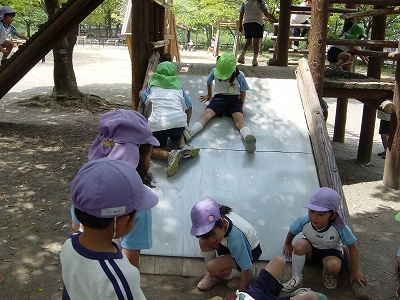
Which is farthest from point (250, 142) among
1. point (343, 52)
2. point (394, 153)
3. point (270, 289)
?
point (343, 52)

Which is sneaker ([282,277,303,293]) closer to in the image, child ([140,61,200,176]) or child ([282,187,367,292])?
child ([282,187,367,292])

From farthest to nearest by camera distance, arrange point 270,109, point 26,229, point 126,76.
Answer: point 126,76 → point 270,109 → point 26,229

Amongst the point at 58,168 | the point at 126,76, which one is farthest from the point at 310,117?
the point at 126,76

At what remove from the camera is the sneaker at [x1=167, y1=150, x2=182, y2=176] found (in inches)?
180

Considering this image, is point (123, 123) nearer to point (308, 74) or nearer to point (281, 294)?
point (281, 294)

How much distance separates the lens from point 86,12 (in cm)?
709

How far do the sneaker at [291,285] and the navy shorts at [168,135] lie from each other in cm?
197

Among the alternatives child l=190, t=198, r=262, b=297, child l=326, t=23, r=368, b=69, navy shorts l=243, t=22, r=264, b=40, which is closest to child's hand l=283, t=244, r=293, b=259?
child l=190, t=198, r=262, b=297

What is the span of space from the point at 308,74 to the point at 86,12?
132 inches

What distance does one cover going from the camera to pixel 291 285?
11.5 ft

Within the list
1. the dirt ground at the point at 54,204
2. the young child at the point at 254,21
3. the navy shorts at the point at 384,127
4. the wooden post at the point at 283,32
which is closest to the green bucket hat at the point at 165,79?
the dirt ground at the point at 54,204

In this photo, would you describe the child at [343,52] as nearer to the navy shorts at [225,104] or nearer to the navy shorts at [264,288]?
the navy shorts at [225,104]

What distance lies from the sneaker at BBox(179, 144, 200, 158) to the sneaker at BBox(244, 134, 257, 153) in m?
0.50

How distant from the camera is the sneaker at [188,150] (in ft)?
Result: 15.7
